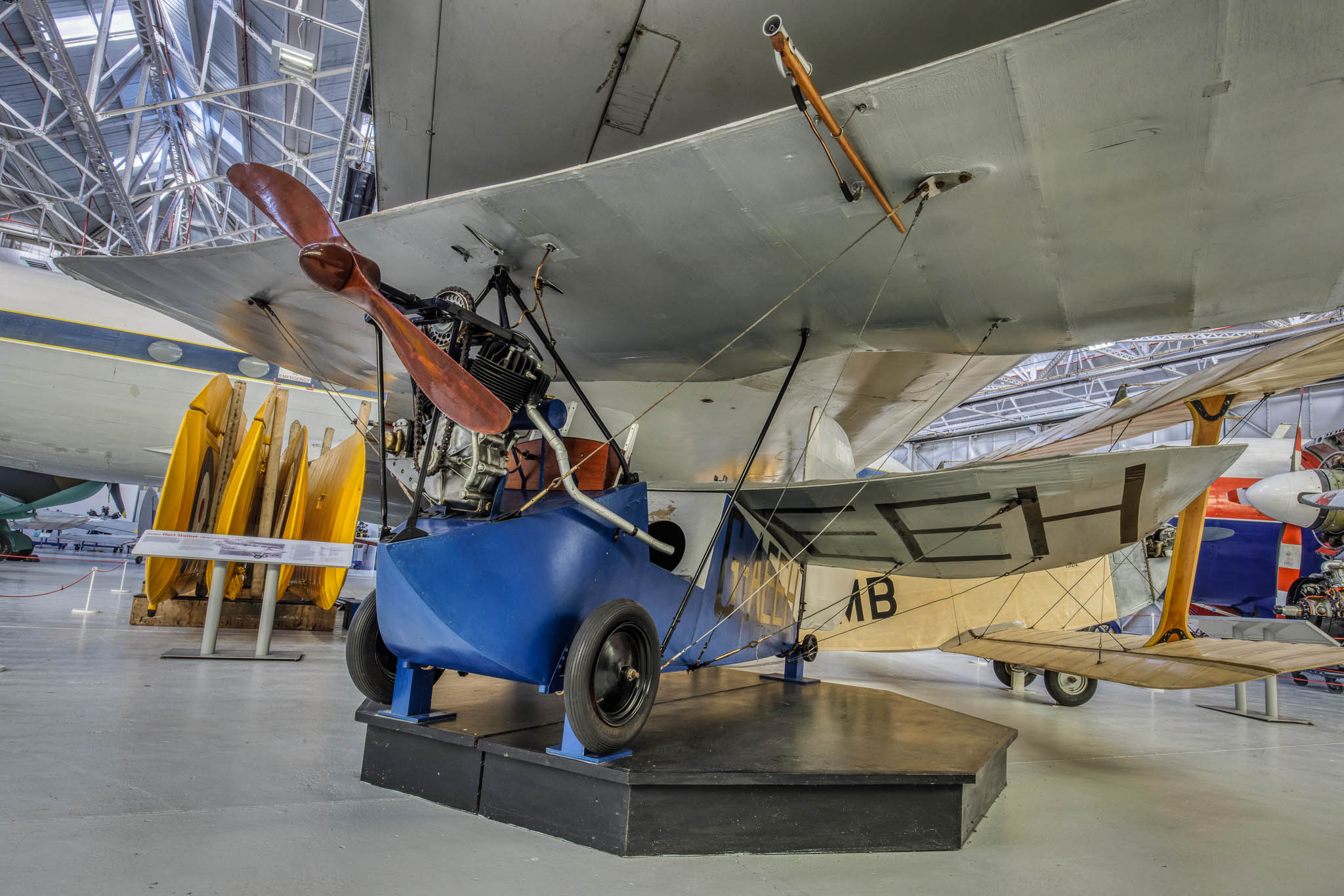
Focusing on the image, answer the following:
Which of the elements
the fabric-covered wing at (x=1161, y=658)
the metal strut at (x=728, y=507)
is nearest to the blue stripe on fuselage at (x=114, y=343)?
the metal strut at (x=728, y=507)

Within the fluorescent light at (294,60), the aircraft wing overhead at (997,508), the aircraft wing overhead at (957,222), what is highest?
the fluorescent light at (294,60)

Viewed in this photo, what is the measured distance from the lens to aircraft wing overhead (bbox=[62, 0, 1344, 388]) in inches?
71.4

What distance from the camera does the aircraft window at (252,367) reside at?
9.03 metres

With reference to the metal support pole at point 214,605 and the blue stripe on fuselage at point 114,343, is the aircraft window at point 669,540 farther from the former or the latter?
the blue stripe on fuselage at point 114,343

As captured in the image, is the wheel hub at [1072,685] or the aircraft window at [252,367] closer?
the wheel hub at [1072,685]

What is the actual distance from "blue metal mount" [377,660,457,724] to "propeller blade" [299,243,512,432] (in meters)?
1.18

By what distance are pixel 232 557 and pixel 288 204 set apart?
3.93 metres

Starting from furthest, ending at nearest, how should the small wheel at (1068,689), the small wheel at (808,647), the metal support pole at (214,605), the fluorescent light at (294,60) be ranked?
1. the fluorescent light at (294,60)
2. the small wheel at (1068,689)
3. the small wheel at (808,647)
4. the metal support pole at (214,605)

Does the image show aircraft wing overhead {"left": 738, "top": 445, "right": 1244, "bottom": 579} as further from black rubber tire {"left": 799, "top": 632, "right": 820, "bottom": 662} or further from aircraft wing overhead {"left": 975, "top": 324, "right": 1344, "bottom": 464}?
black rubber tire {"left": 799, "top": 632, "right": 820, "bottom": 662}

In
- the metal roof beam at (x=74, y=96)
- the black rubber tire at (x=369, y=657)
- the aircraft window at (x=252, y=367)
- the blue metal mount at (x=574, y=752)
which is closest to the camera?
the blue metal mount at (x=574, y=752)

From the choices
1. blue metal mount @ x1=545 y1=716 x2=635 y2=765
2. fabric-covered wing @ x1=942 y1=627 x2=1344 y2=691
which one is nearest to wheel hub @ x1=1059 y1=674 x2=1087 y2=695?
fabric-covered wing @ x1=942 y1=627 x2=1344 y2=691

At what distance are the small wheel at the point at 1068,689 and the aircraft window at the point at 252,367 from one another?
10402mm

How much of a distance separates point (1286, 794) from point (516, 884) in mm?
4376

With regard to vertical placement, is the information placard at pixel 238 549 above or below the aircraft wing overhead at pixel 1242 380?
below
